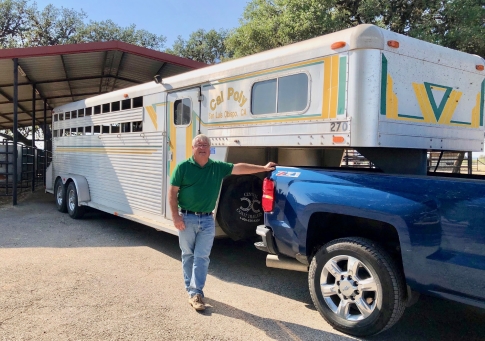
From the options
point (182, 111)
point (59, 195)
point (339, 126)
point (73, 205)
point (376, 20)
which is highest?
point (376, 20)

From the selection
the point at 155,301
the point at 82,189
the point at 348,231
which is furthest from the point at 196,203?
the point at 82,189

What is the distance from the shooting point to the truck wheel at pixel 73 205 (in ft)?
30.2

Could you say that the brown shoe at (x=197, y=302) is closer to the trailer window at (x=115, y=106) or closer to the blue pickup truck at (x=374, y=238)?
the blue pickup truck at (x=374, y=238)

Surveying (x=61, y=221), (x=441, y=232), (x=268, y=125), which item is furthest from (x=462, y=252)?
(x=61, y=221)

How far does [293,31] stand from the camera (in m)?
12.9

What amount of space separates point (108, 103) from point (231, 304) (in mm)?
5132

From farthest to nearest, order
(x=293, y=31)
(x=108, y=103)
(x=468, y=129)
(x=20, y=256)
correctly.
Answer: (x=293, y=31)
(x=108, y=103)
(x=20, y=256)
(x=468, y=129)

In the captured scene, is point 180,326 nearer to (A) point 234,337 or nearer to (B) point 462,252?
(A) point 234,337

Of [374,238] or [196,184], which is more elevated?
[196,184]

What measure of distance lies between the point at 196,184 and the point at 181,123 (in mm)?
2087

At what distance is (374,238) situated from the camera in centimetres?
391

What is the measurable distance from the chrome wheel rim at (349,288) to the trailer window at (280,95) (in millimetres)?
1603

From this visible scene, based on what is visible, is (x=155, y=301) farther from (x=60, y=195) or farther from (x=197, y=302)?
(x=60, y=195)

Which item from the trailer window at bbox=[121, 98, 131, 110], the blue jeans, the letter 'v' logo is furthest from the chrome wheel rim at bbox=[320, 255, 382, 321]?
the trailer window at bbox=[121, 98, 131, 110]
